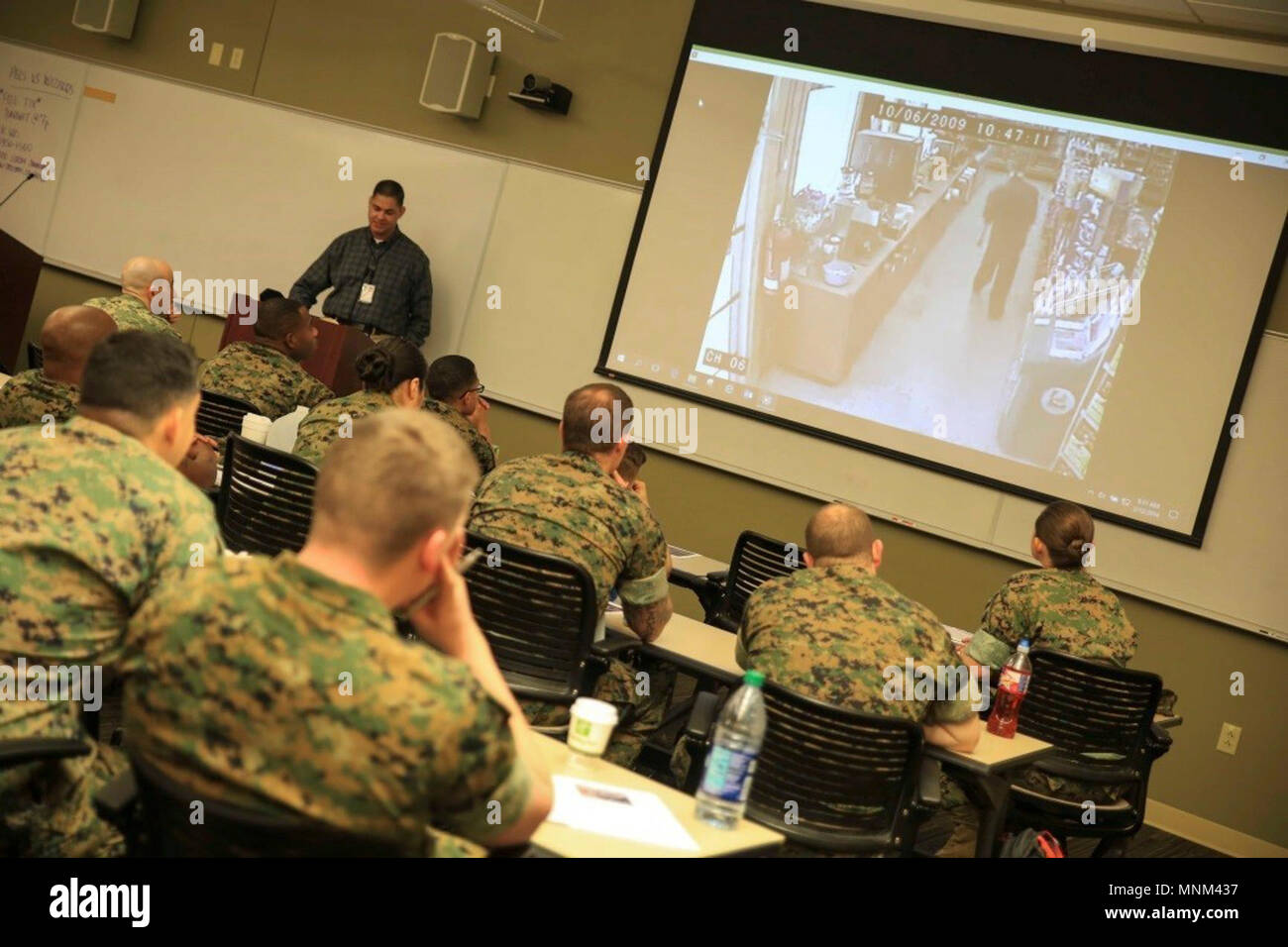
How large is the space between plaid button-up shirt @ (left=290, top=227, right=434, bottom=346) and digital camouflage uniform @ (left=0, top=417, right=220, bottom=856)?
5546 millimetres

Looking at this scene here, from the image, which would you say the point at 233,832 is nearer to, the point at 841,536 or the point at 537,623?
the point at 537,623

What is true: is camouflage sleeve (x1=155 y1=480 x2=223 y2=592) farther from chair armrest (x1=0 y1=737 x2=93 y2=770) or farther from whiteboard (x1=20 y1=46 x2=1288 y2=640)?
whiteboard (x1=20 y1=46 x2=1288 y2=640)

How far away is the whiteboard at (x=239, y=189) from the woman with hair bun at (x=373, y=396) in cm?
339

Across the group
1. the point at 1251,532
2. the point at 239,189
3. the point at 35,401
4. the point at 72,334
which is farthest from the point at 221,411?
the point at 1251,532

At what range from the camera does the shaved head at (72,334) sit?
3.63 meters

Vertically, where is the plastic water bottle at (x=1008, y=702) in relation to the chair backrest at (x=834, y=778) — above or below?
above

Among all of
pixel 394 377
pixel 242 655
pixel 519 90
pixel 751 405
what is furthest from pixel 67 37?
pixel 242 655

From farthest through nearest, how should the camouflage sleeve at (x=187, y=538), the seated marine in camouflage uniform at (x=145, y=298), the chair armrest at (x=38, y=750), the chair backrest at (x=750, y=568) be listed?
1. the seated marine in camouflage uniform at (x=145, y=298)
2. the chair backrest at (x=750, y=568)
3. the camouflage sleeve at (x=187, y=538)
4. the chair armrest at (x=38, y=750)

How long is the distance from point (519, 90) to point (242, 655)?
6595mm

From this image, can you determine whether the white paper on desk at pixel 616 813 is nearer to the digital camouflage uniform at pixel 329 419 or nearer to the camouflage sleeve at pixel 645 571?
the camouflage sleeve at pixel 645 571

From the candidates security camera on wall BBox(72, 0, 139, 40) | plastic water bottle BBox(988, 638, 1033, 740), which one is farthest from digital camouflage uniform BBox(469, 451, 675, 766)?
security camera on wall BBox(72, 0, 139, 40)

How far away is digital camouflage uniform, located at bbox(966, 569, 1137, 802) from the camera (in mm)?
4270

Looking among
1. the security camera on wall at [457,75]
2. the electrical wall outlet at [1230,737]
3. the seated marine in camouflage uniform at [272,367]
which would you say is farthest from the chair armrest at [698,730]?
the security camera on wall at [457,75]

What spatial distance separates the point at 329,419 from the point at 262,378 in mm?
1346
